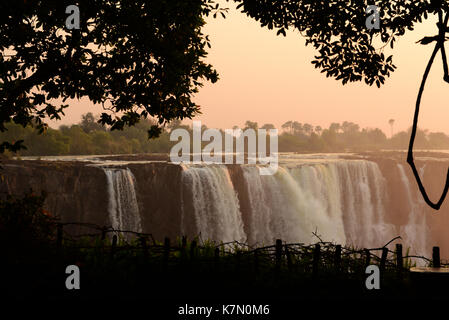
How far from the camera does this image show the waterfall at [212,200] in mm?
30281

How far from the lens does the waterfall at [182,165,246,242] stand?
3028cm

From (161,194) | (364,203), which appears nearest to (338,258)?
(161,194)

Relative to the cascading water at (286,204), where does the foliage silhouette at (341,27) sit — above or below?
above

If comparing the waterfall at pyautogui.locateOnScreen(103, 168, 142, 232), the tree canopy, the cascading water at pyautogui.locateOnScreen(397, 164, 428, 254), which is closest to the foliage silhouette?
the tree canopy

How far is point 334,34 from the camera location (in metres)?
10.8

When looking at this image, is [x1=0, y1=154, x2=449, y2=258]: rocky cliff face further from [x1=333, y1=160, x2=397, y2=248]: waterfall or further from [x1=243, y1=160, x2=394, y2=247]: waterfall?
[x1=333, y1=160, x2=397, y2=248]: waterfall

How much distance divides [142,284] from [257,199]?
24.5 metres

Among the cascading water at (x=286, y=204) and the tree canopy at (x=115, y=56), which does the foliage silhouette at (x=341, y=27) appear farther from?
the cascading water at (x=286, y=204)

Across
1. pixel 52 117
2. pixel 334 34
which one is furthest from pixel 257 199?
pixel 334 34

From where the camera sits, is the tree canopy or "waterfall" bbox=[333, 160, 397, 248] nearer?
the tree canopy

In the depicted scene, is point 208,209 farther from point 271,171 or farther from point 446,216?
point 446,216

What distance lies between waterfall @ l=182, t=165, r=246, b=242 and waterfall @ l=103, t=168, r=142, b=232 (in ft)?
10.1

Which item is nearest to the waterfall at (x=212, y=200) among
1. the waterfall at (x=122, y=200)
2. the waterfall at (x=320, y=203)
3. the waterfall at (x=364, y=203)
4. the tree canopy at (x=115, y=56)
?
the waterfall at (x=320, y=203)

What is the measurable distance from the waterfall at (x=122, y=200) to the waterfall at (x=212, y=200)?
3.09 metres
